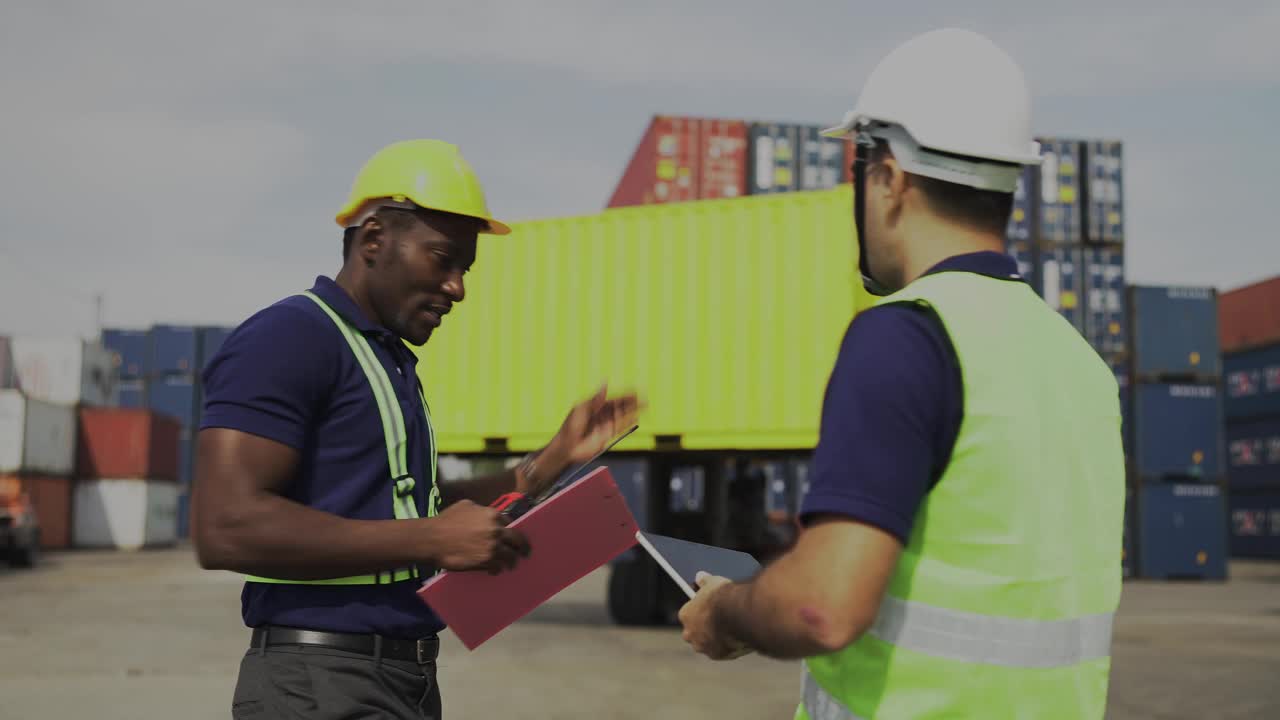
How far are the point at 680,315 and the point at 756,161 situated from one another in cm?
904

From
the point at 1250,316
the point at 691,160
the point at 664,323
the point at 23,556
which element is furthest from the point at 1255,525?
the point at 23,556

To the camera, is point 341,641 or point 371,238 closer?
point 341,641

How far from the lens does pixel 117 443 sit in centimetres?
3828

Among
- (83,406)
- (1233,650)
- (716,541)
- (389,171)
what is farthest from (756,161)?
(83,406)

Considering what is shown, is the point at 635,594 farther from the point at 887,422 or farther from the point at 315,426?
the point at 887,422

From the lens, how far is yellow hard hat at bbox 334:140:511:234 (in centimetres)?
245

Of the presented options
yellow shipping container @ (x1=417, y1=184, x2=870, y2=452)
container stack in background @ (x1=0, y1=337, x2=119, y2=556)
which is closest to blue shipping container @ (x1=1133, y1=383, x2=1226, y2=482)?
yellow shipping container @ (x1=417, y1=184, x2=870, y2=452)

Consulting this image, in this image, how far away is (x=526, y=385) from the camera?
1272 centimetres

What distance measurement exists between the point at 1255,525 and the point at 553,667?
25853 mm

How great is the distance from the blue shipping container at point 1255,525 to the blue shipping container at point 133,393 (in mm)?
36152

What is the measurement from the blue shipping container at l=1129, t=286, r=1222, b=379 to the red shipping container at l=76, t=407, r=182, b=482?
29562 millimetres

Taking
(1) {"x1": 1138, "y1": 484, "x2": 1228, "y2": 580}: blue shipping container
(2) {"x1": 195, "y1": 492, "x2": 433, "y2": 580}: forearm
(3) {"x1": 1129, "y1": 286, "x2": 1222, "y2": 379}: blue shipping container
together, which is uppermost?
(3) {"x1": 1129, "y1": 286, "x2": 1222, "y2": 379}: blue shipping container

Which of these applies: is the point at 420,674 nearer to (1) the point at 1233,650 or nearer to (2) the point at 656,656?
(2) the point at 656,656

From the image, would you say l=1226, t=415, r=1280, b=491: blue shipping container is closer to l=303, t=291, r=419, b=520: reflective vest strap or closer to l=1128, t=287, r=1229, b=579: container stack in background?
l=1128, t=287, r=1229, b=579: container stack in background
